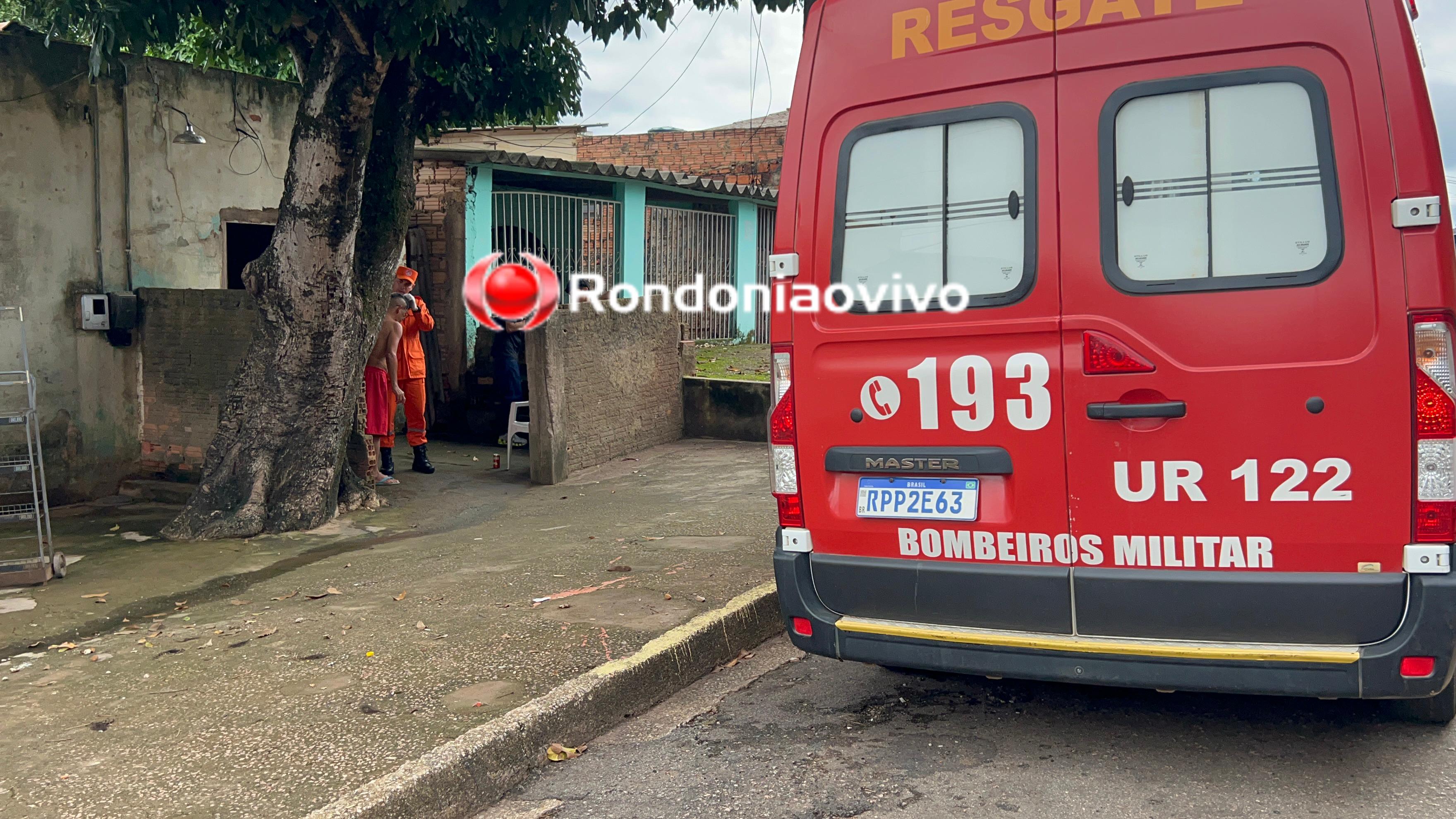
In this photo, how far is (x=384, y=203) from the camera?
740 centimetres

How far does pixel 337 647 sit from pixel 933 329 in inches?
107

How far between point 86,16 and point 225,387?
2741 mm

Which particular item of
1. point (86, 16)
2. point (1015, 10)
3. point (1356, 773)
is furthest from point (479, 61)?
point (1356, 773)

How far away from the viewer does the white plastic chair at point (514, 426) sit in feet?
30.7

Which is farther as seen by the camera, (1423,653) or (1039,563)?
(1039,563)

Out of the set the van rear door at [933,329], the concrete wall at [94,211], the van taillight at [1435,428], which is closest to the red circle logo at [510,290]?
the concrete wall at [94,211]

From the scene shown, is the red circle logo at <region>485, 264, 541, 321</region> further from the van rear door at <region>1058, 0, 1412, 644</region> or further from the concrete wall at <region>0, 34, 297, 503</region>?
the van rear door at <region>1058, 0, 1412, 644</region>

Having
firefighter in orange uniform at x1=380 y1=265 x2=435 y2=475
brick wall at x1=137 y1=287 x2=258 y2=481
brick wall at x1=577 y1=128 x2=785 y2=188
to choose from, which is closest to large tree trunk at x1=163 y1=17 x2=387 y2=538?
brick wall at x1=137 y1=287 x2=258 y2=481

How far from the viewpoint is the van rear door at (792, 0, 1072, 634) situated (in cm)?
338

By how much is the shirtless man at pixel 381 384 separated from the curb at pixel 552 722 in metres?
4.03

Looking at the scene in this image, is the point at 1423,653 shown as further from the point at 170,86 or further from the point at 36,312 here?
the point at 170,86

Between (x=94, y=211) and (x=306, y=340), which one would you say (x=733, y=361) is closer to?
(x=306, y=340)

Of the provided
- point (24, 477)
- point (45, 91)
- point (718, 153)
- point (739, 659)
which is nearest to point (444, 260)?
point (45, 91)

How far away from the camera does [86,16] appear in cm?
641
